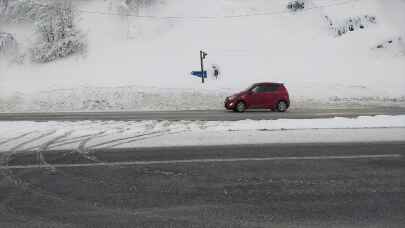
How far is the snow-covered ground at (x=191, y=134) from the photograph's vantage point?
9.25 metres

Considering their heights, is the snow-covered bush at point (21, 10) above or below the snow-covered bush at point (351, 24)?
above

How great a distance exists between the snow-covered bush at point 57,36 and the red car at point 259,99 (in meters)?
26.1

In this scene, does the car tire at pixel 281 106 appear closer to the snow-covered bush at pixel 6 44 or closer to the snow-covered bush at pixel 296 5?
the snow-covered bush at pixel 296 5

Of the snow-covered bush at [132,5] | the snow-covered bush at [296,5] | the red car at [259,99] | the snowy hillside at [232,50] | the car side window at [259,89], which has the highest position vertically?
the snow-covered bush at [132,5]

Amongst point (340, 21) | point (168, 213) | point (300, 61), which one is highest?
point (340, 21)

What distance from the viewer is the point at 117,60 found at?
40.5 meters

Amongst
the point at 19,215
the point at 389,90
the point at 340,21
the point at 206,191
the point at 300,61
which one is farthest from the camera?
the point at 340,21

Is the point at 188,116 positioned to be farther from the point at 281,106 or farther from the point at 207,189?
the point at 207,189

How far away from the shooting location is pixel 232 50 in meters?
41.5

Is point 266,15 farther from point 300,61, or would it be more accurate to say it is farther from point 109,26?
point 109,26

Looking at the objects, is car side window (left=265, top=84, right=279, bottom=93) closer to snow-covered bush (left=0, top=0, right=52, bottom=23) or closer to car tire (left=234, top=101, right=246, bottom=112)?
car tire (left=234, top=101, right=246, bottom=112)

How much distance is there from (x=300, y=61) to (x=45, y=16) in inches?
1055

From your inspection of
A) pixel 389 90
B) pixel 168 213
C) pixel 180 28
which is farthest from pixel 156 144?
pixel 180 28

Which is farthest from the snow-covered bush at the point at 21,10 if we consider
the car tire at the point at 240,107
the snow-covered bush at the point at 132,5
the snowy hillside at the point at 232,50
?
the car tire at the point at 240,107
